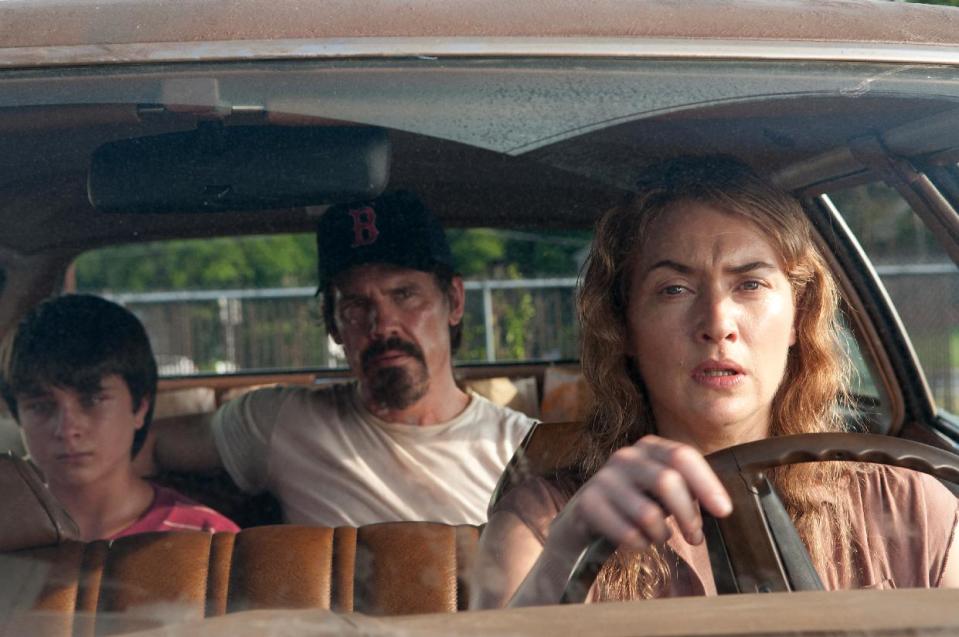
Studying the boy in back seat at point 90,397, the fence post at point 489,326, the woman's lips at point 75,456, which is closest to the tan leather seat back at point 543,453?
the boy in back seat at point 90,397

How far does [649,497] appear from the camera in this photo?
1.35 metres

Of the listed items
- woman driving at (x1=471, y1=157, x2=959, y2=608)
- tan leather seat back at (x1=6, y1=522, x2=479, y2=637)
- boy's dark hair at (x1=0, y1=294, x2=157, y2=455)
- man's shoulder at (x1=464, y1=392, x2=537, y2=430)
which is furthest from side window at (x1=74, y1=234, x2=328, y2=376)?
woman driving at (x1=471, y1=157, x2=959, y2=608)

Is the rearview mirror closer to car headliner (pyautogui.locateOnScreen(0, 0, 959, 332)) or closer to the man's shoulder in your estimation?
car headliner (pyautogui.locateOnScreen(0, 0, 959, 332))

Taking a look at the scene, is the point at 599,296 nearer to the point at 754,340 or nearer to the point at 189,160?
the point at 754,340

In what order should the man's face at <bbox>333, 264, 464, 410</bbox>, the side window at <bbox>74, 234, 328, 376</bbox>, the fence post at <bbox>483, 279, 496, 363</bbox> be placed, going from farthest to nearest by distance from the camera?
the fence post at <bbox>483, 279, 496, 363</bbox> → the side window at <bbox>74, 234, 328, 376</bbox> → the man's face at <bbox>333, 264, 464, 410</bbox>

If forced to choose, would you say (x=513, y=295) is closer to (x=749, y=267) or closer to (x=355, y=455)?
(x=355, y=455)

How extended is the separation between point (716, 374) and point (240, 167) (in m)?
0.71

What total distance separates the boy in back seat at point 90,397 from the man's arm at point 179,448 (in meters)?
0.22

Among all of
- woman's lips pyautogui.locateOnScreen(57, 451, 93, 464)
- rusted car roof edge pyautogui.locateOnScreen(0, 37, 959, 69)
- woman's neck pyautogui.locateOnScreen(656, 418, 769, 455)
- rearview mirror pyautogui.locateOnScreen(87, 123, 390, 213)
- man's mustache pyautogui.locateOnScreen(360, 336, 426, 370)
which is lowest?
woman's neck pyautogui.locateOnScreen(656, 418, 769, 455)

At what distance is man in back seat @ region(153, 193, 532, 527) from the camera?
7.81 feet

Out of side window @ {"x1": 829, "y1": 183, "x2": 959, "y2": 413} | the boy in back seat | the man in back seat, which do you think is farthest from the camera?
the boy in back seat

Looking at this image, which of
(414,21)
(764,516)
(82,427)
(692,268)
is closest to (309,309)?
(82,427)

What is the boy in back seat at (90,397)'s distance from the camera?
8.33 feet

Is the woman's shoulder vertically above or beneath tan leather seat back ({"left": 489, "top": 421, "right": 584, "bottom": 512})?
beneath
